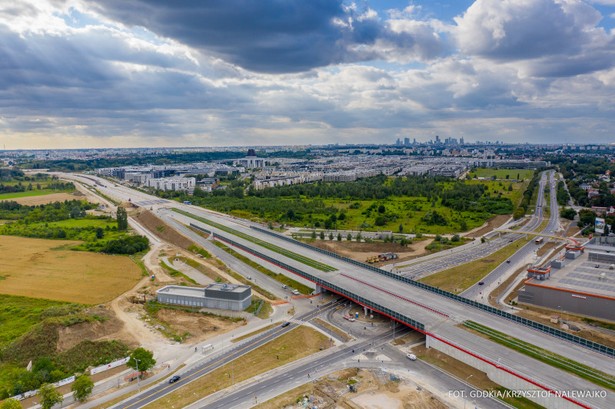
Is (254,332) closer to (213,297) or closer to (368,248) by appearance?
(213,297)

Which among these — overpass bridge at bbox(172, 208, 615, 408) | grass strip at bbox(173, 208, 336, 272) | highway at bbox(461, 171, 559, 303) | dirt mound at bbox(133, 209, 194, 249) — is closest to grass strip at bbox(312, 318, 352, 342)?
overpass bridge at bbox(172, 208, 615, 408)

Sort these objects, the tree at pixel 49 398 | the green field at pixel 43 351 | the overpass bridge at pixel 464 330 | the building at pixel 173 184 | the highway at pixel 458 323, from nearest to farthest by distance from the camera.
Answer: the tree at pixel 49 398, the overpass bridge at pixel 464 330, the highway at pixel 458 323, the green field at pixel 43 351, the building at pixel 173 184

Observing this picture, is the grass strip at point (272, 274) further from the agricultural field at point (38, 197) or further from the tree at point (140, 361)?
the agricultural field at point (38, 197)

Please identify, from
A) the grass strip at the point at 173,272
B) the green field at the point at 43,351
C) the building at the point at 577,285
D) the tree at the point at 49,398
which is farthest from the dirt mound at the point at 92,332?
the building at the point at 577,285

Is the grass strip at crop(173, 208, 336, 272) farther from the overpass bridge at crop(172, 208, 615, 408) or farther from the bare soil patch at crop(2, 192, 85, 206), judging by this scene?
the bare soil patch at crop(2, 192, 85, 206)

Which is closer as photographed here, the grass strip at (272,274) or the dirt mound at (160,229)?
the grass strip at (272,274)

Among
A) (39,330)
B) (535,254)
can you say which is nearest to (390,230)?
(535,254)

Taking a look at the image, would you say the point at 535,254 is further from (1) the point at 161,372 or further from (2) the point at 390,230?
(1) the point at 161,372
